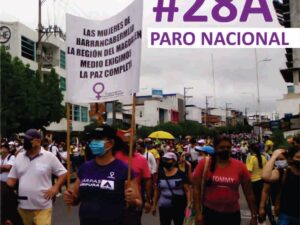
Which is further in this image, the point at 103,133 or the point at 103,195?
the point at 103,133

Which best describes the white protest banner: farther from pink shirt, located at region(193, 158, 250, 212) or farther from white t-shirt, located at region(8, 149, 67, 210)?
pink shirt, located at region(193, 158, 250, 212)

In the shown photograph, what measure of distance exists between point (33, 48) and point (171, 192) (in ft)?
156

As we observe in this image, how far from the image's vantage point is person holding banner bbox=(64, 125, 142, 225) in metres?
4.37

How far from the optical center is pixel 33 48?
174ft

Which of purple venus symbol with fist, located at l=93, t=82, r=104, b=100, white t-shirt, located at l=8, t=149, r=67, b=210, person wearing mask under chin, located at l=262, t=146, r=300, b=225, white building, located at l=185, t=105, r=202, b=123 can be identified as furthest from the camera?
white building, located at l=185, t=105, r=202, b=123

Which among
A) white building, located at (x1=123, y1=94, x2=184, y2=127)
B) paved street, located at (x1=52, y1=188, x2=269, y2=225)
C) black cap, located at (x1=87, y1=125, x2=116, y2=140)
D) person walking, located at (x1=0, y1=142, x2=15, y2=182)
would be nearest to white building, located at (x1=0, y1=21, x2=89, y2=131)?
paved street, located at (x1=52, y1=188, x2=269, y2=225)

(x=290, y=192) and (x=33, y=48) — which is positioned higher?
(x=33, y=48)

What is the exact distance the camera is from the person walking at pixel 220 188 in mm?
5523

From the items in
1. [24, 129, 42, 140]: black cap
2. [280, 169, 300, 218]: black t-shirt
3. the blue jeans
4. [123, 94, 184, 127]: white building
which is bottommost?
the blue jeans

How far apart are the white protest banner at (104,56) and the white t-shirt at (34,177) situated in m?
1.13

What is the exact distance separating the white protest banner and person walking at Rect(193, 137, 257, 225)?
132cm

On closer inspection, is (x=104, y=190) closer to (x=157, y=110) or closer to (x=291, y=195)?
(x=291, y=195)

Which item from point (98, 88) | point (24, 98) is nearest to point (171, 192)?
point (98, 88)

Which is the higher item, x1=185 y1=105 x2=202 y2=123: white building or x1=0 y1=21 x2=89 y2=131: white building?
x1=0 y1=21 x2=89 y2=131: white building
